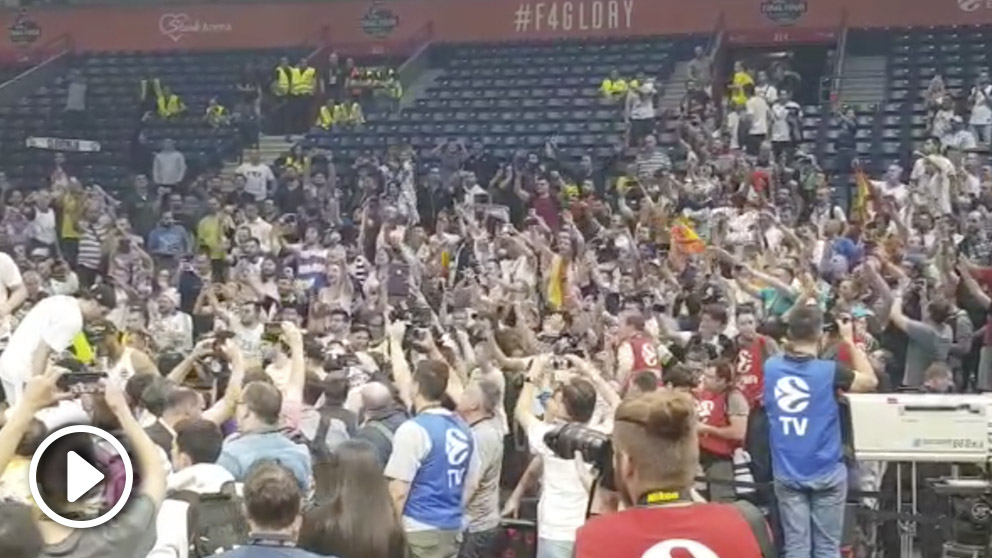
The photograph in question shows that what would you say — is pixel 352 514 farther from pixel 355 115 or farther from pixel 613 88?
pixel 355 115

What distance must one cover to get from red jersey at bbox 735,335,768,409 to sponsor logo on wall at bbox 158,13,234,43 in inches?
831

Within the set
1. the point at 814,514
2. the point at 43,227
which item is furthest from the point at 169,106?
the point at 814,514

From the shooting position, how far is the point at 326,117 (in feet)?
81.7

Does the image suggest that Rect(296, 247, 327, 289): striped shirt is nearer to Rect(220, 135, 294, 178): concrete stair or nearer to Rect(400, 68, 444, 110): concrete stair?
Rect(220, 135, 294, 178): concrete stair

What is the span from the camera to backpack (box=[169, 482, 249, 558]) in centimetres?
549

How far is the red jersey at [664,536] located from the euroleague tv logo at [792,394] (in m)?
4.15

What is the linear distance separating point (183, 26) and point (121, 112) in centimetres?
328

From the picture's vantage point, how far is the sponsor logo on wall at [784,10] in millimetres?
26062

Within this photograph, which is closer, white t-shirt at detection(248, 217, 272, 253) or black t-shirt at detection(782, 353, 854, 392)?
black t-shirt at detection(782, 353, 854, 392)

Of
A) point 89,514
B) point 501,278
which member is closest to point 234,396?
point 89,514

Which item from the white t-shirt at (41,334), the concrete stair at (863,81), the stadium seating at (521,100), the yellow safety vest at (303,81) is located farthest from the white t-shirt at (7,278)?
the concrete stair at (863,81)

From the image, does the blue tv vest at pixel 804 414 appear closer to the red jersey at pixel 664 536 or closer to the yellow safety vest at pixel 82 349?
the yellow safety vest at pixel 82 349

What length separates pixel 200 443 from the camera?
18.4ft
